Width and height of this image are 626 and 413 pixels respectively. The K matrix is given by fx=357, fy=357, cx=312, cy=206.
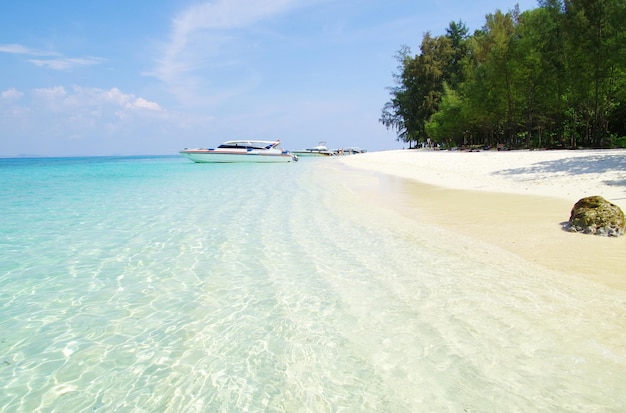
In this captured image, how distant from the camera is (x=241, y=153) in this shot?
40312mm

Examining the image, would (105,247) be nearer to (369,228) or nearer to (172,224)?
(172,224)

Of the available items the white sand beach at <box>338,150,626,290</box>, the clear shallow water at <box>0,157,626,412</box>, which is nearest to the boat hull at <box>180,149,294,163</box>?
the white sand beach at <box>338,150,626,290</box>

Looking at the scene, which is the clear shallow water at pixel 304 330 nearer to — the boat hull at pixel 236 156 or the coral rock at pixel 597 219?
the coral rock at pixel 597 219

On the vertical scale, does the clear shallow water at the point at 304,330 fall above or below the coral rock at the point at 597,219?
below

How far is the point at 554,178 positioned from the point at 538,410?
41.4ft

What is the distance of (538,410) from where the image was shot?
2.19 m

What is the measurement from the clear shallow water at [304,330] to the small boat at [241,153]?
34826 mm

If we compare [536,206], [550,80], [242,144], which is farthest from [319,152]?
[536,206]

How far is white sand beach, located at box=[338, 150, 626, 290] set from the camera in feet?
16.0

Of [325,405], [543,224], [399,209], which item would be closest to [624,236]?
[543,224]

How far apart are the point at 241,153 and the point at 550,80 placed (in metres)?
29.6

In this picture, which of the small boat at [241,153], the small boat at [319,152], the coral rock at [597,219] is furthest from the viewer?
the small boat at [319,152]

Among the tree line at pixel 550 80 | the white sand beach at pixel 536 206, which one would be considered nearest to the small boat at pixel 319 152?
the tree line at pixel 550 80

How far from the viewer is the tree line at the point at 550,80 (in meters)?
21.9
